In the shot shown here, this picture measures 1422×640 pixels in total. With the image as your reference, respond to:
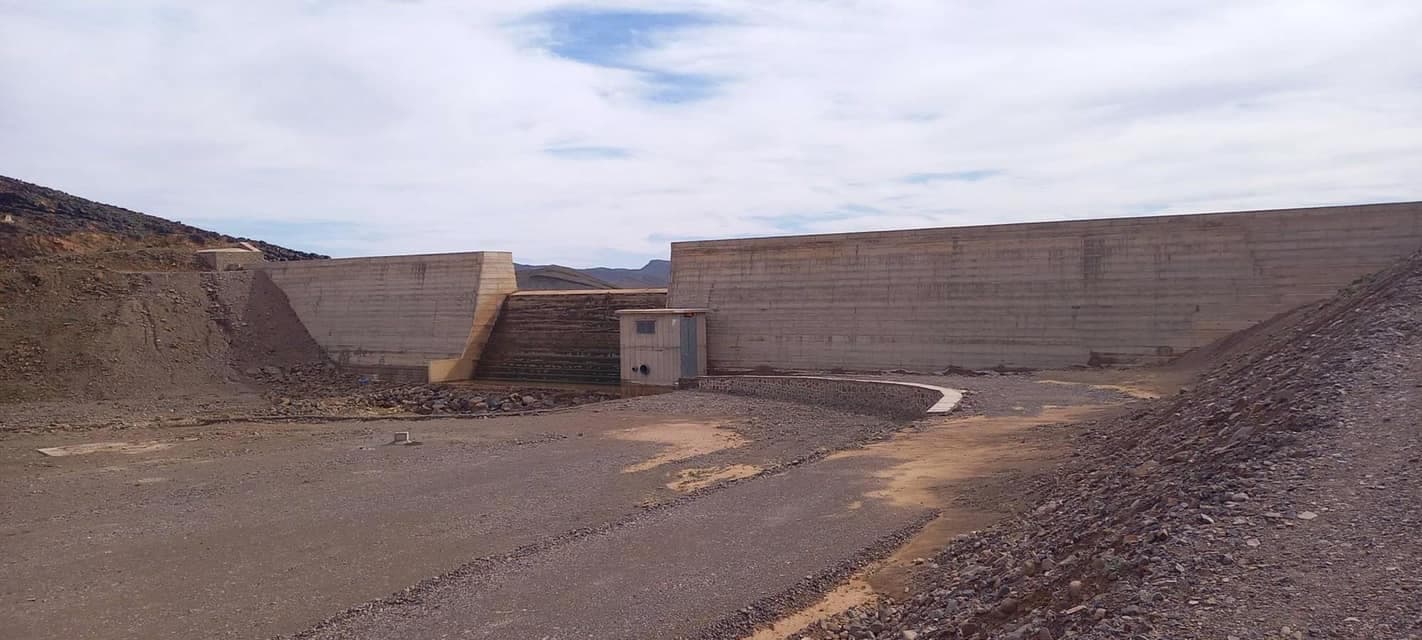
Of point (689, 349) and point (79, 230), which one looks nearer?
point (689, 349)

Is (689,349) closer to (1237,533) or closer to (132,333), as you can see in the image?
(132,333)

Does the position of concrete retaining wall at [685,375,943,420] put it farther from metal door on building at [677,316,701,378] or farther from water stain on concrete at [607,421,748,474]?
water stain on concrete at [607,421,748,474]

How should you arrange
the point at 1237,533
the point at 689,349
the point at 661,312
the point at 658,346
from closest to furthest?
the point at 1237,533 < the point at 661,312 < the point at 658,346 < the point at 689,349

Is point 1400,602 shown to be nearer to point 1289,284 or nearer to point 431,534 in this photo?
point 431,534

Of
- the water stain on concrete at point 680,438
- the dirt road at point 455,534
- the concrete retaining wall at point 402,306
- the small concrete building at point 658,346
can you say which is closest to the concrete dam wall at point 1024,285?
the small concrete building at point 658,346

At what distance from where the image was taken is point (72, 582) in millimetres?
8281

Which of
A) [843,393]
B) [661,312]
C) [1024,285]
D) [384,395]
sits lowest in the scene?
[384,395]

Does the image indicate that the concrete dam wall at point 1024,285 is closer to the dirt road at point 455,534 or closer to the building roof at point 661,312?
the building roof at point 661,312

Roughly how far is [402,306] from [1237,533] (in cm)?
3007

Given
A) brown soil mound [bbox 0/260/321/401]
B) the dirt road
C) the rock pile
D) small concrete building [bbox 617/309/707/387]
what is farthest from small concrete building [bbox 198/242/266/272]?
the dirt road

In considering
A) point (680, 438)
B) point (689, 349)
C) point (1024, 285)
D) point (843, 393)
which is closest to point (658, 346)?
point (689, 349)

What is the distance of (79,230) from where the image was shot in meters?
38.6

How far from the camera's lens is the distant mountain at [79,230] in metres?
34.9

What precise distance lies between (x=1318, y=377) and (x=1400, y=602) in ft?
12.0
